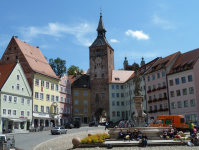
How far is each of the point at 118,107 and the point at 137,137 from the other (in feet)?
175

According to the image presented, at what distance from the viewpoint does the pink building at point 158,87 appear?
5504 cm

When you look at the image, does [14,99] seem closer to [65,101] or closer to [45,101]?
[45,101]

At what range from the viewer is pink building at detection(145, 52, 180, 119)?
181 feet

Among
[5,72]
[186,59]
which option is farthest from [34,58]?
[186,59]

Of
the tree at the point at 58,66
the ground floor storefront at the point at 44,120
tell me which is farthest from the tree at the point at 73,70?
Result: the ground floor storefront at the point at 44,120

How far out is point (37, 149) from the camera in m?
21.0

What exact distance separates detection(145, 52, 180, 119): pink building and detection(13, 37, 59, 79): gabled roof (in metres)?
24.7

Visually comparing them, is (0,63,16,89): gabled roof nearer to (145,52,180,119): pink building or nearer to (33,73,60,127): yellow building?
(33,73,60,127): yellow building

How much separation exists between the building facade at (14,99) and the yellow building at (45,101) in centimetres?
249

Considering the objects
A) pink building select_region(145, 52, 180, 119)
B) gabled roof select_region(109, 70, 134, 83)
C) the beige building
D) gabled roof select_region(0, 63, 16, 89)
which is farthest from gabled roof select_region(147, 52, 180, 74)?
gabled roof select_region(0, 63, 16, 89)

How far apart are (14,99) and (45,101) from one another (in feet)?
38.2

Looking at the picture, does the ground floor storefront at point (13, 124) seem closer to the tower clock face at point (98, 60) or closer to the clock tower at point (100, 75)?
the clock tower at point (100, 75)

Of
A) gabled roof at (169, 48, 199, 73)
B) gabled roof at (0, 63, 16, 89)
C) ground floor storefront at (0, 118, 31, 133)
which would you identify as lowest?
ground floor storefront at (0, 118, 31, 133)

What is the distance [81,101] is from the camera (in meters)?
75.7
